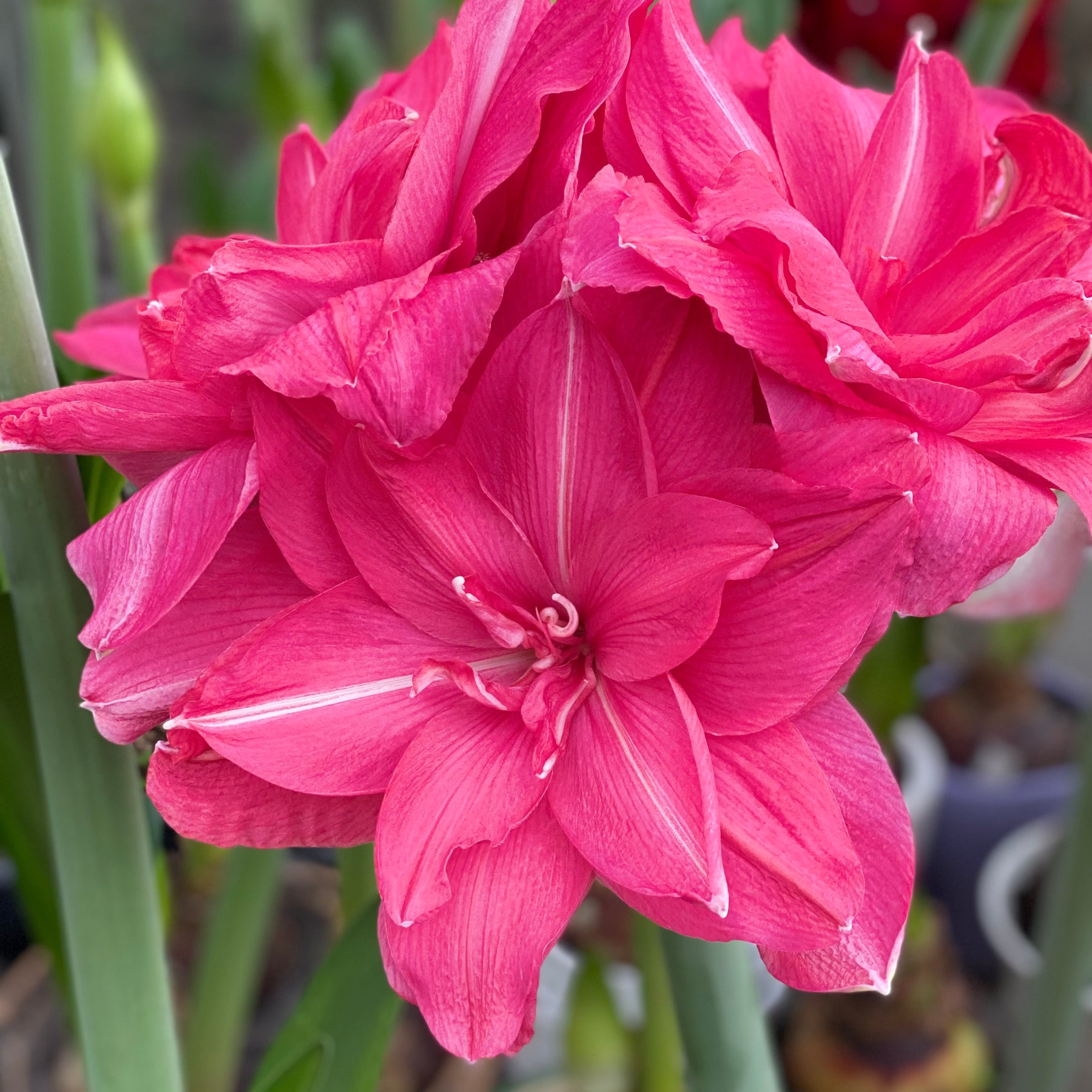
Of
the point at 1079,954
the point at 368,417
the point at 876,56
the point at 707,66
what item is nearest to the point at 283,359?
the point at 368,417

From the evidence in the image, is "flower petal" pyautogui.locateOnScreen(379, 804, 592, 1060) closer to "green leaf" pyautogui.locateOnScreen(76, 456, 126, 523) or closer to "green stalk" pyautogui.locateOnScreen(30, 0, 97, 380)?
"green leaf" pyautogui.locateOnScreen(76, 456, 126, 523)

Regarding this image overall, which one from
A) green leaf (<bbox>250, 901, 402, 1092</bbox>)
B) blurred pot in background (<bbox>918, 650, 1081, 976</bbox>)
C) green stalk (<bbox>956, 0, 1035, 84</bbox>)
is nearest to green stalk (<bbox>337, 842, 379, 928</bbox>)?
green leaf (<bbox>250, 901, 402, 1092</bbox>)

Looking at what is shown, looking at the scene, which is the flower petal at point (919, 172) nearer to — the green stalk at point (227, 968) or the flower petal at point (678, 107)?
the flower petal at point (678, 107)

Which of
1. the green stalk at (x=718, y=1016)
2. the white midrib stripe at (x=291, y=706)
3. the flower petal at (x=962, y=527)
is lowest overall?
the green stalk at (x=718, y=1016)

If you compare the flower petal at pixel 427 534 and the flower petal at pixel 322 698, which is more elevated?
the flower petal at pixel 427 534

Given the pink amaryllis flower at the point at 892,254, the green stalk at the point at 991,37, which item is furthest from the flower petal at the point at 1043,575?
the green stalk at the point at 991,37

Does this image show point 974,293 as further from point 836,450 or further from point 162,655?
point 162,655
